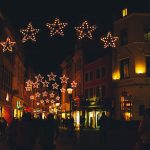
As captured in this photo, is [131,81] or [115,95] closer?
[131,81]

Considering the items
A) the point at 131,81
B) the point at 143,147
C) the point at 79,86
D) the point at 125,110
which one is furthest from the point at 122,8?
the point at 143,147

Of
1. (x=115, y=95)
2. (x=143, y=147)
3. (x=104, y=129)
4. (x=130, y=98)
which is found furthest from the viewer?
(x=115, y=95)

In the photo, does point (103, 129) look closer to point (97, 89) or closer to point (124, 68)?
point (124, 68)

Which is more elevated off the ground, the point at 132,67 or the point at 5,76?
the point at 5,76

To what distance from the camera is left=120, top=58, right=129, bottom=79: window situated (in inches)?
1769

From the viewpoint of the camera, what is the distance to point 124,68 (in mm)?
45500

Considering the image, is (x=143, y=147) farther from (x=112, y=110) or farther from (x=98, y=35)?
(x=98, y=35)

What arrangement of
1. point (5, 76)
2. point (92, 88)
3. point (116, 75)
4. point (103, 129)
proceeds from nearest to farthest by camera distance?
point (103, 129) < point (116, 75) < point (5, 76) < point (92, 88)

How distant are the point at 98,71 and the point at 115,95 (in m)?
10.5

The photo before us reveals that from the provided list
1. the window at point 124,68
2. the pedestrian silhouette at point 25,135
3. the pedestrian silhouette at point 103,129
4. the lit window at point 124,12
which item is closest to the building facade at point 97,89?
the window at point 124,68

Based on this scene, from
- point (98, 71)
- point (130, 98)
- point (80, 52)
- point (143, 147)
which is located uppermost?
point (80, 52)

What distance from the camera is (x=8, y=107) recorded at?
196ft

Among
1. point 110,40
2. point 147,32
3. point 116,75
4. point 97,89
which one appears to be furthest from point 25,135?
point 97,89

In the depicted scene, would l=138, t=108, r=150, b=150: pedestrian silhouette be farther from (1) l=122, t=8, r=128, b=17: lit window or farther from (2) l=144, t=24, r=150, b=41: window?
(1) l=122, t=8, r=128, b=17: lit window
